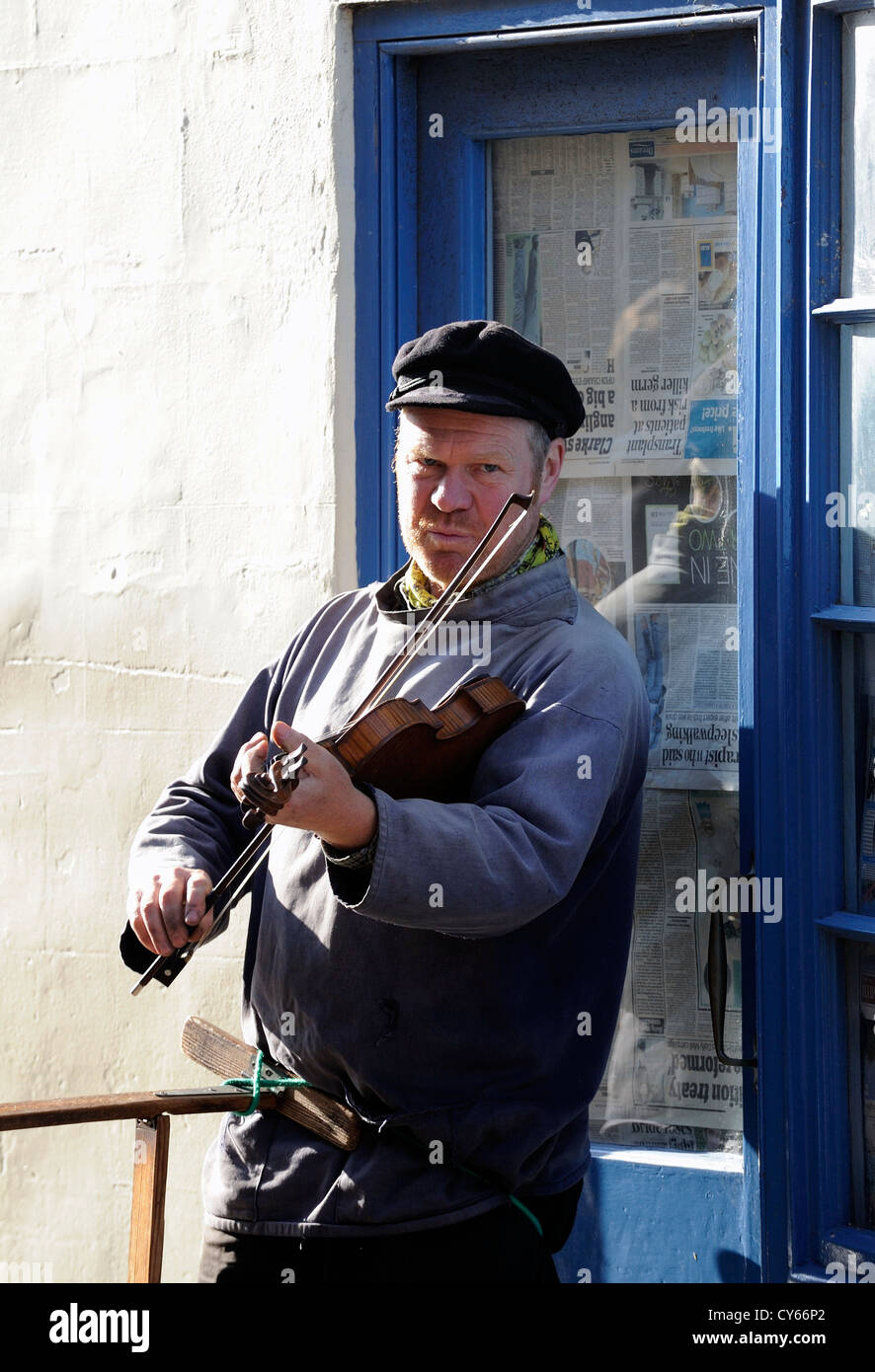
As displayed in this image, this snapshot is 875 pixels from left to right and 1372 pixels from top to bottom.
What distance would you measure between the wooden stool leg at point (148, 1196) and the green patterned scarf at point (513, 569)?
3.08 feet

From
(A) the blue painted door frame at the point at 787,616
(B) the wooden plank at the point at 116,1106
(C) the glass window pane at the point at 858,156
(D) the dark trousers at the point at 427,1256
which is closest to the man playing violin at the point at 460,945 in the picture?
(D) the dark trousers at the point at 427,1256

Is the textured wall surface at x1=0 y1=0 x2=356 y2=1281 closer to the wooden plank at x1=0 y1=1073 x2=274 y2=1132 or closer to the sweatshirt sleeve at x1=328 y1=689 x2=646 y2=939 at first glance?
the wooden plank at x1=0 y1=1073 x2=274 y2=1132

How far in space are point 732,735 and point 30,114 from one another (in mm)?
2057

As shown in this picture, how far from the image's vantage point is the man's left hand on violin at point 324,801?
2.01m

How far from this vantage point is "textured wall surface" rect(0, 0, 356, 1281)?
3.29m

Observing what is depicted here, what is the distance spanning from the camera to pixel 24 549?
3631 mm

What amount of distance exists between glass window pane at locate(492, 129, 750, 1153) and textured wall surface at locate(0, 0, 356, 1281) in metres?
0.47

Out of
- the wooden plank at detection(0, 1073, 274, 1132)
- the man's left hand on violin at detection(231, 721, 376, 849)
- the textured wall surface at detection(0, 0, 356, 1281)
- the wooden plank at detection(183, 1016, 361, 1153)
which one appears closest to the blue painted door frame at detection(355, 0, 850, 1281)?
the textured wall surface at detection(0, 0, 356, 1281)

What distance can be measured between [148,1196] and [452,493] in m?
1.20

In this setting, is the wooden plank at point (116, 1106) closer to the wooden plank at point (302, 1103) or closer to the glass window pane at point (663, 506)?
the wooden plank at point (302, 1103)
